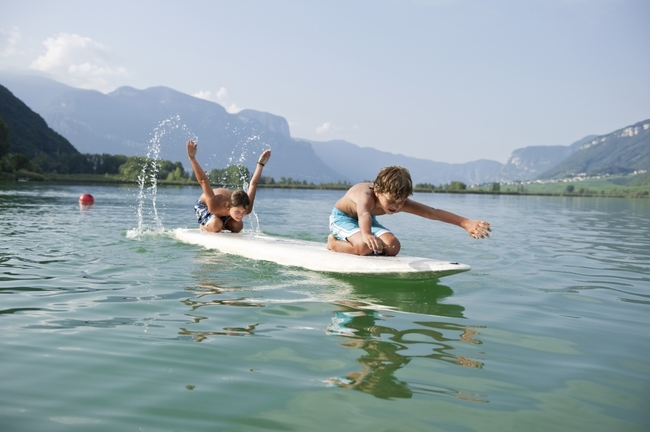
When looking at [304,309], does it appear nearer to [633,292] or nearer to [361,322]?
[361,322]

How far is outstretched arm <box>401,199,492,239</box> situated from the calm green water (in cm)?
85

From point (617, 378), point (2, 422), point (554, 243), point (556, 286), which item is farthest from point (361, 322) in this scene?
point (554, 243)

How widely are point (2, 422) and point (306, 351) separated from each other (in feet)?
7.19

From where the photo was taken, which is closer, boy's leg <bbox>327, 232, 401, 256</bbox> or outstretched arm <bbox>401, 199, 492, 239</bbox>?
outstretched arm <bbox>401, 199, 492, 239</bbox>

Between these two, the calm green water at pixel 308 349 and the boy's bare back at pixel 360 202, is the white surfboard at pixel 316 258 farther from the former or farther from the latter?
the boy's bare back at pixel 360 202

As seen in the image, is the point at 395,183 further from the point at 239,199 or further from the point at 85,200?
the point at 85,200

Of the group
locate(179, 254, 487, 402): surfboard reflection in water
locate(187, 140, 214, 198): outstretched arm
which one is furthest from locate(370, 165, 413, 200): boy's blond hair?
locate(187, 140, 214, 198): outstretched arm

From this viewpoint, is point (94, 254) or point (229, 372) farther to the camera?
point (94, 254)

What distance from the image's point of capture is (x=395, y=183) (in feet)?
23.4

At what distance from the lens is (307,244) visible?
959 centimetres

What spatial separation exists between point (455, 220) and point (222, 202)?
524cm

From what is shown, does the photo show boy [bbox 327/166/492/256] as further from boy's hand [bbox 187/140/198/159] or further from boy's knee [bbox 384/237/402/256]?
boy's hand [bbox 187/140/198/159]

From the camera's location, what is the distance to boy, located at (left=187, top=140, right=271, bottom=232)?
10.1 metres

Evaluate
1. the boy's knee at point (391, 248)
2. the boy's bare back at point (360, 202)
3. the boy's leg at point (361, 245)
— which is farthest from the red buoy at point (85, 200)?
the boy's knee at point (391, 248)
